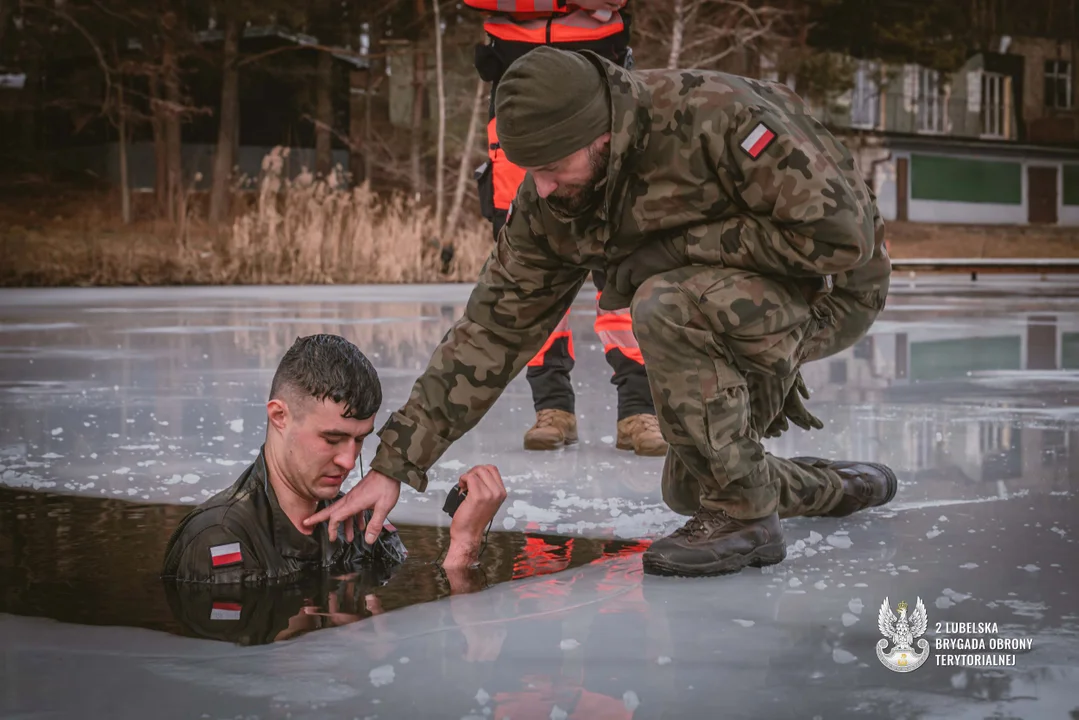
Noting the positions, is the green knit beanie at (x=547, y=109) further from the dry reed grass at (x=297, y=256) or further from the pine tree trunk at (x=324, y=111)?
the pine tree trunk at (x=324, y=111)

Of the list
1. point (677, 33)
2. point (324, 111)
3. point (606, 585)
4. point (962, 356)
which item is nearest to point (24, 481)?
point (606, 585)

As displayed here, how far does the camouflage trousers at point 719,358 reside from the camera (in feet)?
7.80

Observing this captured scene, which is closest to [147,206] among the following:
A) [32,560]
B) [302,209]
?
[302,209]

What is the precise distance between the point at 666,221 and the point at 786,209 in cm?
23

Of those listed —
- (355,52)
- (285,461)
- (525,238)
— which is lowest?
(285,461)

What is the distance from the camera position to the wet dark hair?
7.74 feet

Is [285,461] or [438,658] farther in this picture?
[285,461]

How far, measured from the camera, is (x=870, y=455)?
372 centimetres

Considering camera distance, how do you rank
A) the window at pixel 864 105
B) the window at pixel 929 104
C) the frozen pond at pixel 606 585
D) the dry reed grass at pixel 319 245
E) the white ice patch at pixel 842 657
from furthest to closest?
the window at pixel 929 104 → the window at pixel 864 105 → the dry reed grass at pixel 319 245 → the white ice patch at pixel 842 657 → the frozen pond at pixel 606 585

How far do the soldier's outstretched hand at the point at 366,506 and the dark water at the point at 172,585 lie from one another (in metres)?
0.09

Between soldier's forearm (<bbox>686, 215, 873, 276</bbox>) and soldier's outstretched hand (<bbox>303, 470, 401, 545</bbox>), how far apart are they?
0.69m

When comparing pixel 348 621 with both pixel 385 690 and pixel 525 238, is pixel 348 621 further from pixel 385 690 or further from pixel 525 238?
pixel 525 238

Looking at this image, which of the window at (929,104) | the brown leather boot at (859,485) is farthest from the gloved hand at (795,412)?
the window at (929,104)

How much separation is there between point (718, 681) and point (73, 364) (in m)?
4.95
